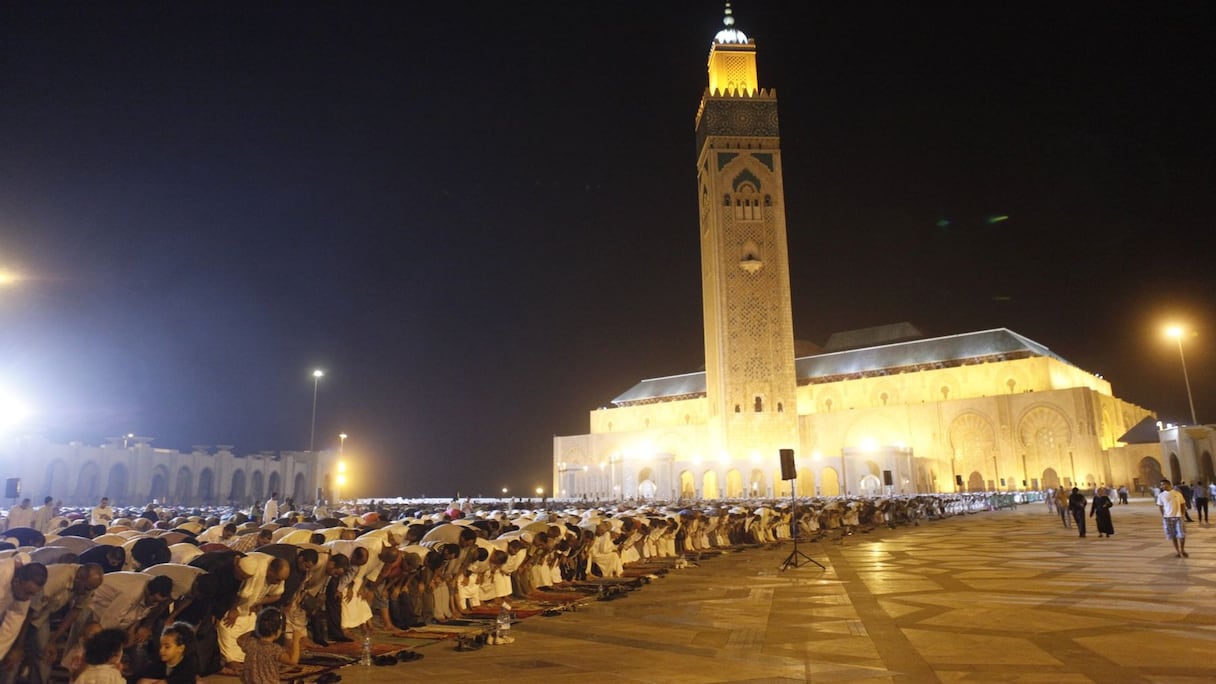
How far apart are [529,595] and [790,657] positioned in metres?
4.77

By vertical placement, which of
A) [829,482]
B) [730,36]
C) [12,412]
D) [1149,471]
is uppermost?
[730,36]

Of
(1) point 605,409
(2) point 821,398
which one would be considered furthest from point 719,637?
(1) point 605,409

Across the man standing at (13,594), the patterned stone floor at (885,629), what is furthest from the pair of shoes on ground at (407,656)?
the man standing at (13,594)

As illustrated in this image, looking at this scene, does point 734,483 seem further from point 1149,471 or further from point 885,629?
point 885,629

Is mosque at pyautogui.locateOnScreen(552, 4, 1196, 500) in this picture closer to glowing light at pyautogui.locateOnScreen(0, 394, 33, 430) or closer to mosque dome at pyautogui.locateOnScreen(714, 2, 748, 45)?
mosque dome at pyautogui.locateOnScreen(714, 2, 748, 45)

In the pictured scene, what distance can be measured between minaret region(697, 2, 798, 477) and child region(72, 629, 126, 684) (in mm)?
44222

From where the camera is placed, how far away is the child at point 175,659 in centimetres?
502

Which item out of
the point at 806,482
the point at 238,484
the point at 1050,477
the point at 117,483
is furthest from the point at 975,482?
the point at 117,483

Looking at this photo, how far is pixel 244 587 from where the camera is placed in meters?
6.31

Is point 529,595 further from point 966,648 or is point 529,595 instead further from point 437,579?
point 966,648

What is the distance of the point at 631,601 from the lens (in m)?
10.1

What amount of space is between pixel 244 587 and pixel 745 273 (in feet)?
155

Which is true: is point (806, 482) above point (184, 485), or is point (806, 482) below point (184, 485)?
below

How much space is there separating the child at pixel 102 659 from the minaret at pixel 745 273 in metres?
44.2
